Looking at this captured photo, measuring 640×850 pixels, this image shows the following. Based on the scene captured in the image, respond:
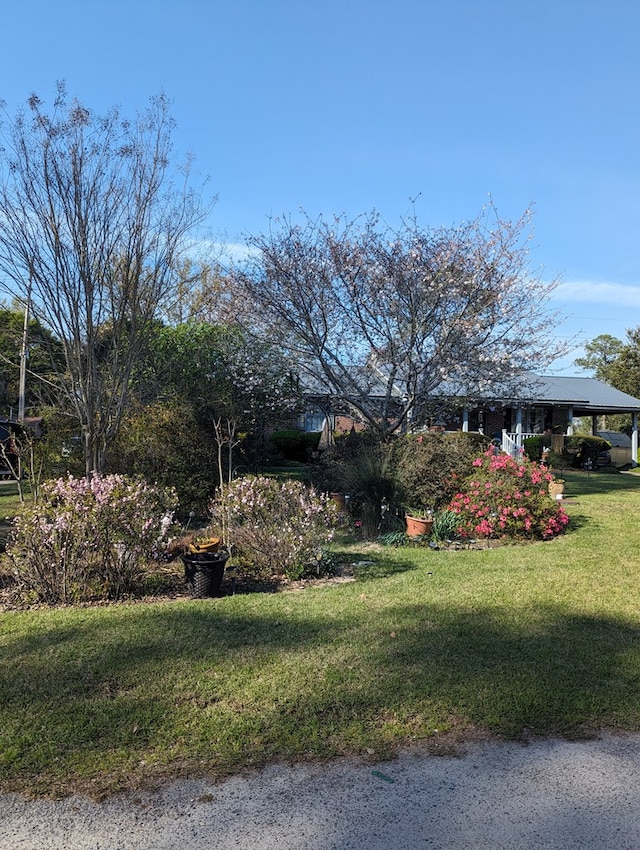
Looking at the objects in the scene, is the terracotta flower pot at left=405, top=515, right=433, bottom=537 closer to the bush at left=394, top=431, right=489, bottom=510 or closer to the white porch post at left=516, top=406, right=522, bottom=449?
the bush at left=394, top=431, right=489, bottom=510

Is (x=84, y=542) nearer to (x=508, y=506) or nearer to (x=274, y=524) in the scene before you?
(x=274, y=524)

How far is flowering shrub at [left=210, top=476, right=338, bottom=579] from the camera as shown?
684 cm

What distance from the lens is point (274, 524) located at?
6.99 m

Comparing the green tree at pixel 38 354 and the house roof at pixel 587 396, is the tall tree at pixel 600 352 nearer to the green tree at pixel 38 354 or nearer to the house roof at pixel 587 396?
the house roof at pixel 587 396

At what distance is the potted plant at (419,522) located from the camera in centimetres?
902

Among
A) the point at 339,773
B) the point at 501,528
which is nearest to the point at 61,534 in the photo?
the point at 339,773

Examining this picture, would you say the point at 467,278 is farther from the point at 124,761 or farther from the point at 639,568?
the point at 124,761

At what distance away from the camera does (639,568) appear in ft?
23.7

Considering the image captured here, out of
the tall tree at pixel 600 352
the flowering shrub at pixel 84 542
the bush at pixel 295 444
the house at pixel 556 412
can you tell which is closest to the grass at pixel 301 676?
the flowering shrub at pixel 84 542

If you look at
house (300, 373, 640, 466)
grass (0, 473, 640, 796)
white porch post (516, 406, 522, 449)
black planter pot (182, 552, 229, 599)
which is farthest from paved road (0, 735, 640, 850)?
house (300, 373, 640, 466)

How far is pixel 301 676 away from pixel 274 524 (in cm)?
299

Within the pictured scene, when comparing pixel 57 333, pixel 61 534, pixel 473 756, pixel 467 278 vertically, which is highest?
pixel 467 278

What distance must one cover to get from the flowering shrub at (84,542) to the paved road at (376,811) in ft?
10.3

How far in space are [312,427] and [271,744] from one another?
2543 centimetres
